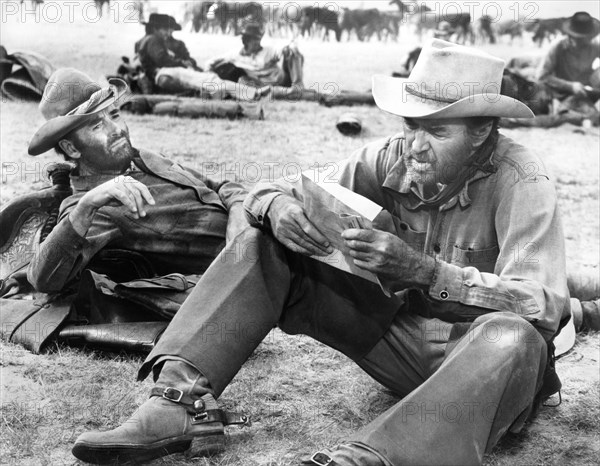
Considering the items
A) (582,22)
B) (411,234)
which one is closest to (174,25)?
(582,22)

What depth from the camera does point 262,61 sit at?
995 cm

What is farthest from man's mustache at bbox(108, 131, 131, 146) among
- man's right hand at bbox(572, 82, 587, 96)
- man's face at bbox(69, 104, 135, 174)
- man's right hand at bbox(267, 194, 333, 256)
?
man's right hand at bbox(572, 82, 587, 96)

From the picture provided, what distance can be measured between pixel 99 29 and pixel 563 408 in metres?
6.50

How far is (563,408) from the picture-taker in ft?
14.9

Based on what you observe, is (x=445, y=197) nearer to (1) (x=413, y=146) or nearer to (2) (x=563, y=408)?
(1) (x=413, y=146)

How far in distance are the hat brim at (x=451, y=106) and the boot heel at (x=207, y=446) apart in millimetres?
1520

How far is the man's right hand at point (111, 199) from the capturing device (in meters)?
4.95

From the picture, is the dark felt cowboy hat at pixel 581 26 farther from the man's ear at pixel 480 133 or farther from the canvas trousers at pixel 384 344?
the canvas trousers at pixel 384 344

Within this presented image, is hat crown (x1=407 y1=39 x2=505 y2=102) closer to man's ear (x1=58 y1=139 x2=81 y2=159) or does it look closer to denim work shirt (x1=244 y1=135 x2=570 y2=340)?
denim work shirt (x1=244 y1=135 x2=570 y2=340)

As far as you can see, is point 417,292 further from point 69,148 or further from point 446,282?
point 69,148

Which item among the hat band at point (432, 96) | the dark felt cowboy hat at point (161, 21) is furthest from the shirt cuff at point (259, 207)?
the dark felt cowboy hat at point (161, 21)

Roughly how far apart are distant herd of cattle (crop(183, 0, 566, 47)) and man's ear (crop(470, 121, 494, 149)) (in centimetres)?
630

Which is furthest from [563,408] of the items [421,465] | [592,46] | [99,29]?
[592,46]

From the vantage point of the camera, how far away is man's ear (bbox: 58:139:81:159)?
18.4 feet
